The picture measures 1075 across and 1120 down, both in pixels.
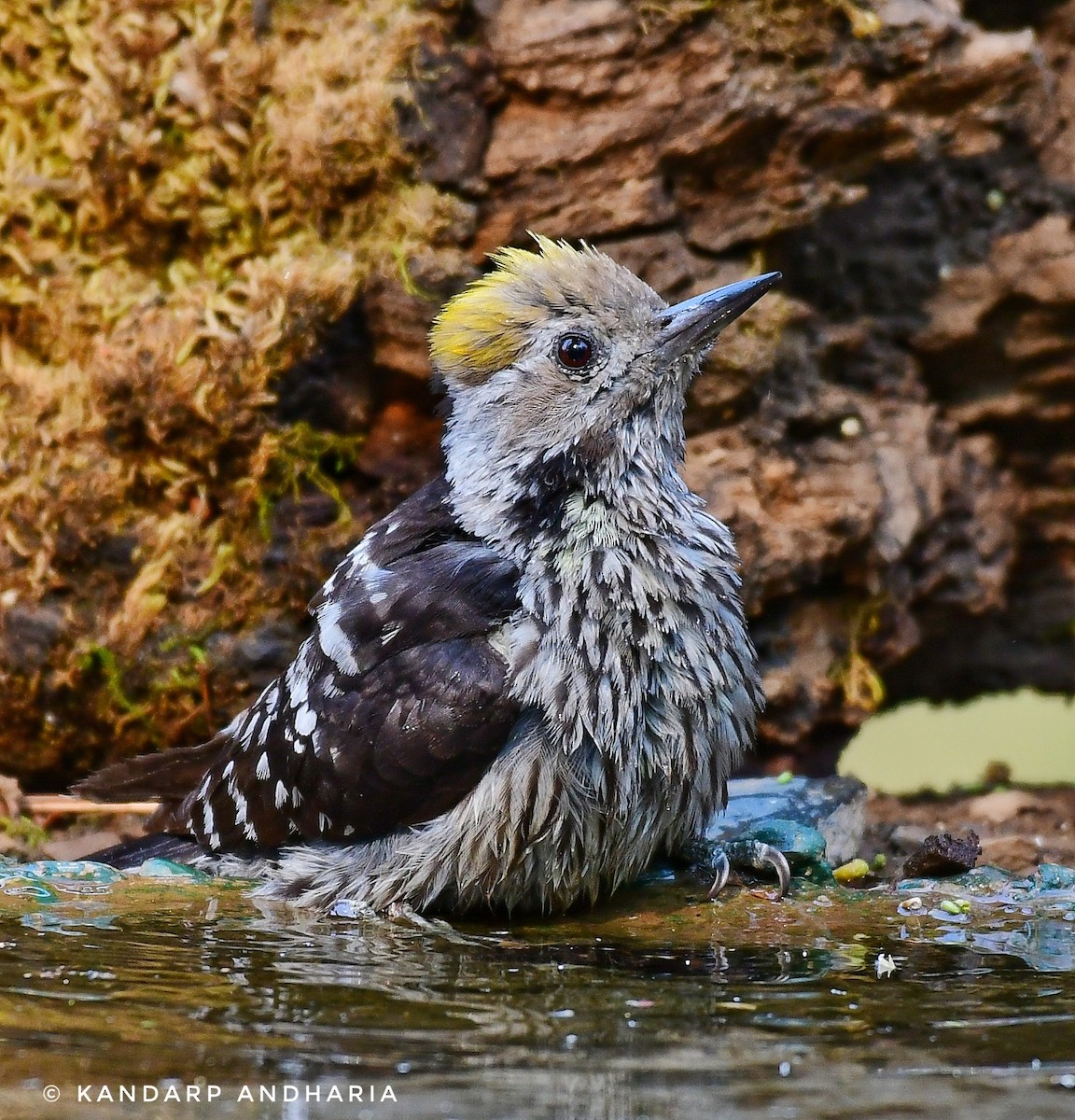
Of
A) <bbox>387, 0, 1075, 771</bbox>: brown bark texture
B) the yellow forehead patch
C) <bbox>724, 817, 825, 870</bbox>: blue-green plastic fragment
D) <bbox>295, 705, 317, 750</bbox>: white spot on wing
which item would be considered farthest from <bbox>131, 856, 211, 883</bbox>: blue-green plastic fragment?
<bbox>387, 0, 1075, 771</bbox>: brown bark texture

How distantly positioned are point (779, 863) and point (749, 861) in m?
0.12

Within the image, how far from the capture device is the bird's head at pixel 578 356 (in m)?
4.41

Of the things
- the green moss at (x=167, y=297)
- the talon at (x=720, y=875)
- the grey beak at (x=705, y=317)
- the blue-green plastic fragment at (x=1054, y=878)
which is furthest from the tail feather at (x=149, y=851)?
the blue-green plastic fragment at (x=1054, y=878)

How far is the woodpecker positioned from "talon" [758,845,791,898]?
0.02 m

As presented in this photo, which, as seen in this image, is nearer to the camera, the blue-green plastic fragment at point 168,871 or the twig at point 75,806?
the blue-green plastic fragment at point 168,871

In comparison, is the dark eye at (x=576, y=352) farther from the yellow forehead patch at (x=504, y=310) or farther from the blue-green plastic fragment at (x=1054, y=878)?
the blue-green plastic fragment at (x=1054, y=878)

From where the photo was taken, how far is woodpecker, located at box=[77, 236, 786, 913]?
159 inches

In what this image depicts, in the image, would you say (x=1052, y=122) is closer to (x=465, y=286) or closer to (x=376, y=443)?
(x=465, y=286)

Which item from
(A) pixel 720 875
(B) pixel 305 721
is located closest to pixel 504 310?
(B) pixel 305 721

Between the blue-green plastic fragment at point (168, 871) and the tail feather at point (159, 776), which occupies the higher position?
the tail feather at point (159, 776)

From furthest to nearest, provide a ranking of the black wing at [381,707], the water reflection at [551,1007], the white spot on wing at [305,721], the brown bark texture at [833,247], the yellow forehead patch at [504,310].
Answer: the brown bark texture at [833,247] < the yellow forehead patch at [504,310] < the white spot on wing at [305,721] < the black wing at [381,707] < the water reflection at [551,1007]

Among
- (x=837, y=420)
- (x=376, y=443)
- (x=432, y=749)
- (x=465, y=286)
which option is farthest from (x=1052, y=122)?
(x=432, y=749)

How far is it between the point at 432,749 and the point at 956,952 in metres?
1.45

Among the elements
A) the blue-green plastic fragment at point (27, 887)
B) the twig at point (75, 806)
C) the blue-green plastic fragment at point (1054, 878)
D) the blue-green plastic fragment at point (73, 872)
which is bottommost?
the blue-green plastic fragment at point (27, 887)
